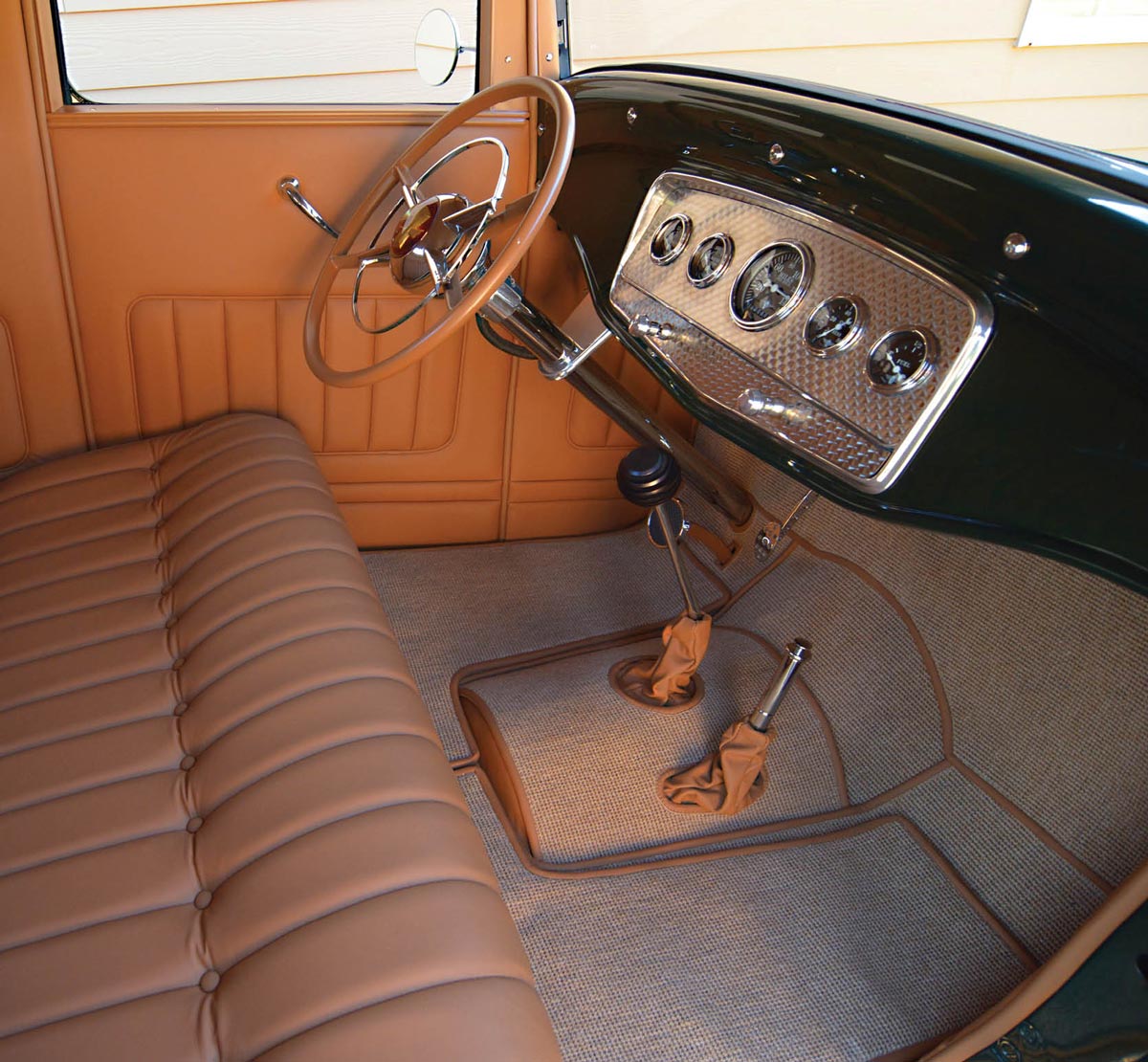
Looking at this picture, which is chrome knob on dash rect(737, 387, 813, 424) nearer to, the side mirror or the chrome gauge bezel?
the chrome gauge bezel

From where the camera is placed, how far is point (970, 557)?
1441 millimetres

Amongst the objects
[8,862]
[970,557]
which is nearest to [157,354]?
[8,862]

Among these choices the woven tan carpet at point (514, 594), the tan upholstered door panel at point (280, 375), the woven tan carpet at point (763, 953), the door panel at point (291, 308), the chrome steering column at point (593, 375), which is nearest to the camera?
the woven tan carpet at point (763, 953)

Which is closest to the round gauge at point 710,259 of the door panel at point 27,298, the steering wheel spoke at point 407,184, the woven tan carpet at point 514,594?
the steering wheel spoke at point 407,184

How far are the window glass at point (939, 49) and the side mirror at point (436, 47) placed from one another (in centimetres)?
19

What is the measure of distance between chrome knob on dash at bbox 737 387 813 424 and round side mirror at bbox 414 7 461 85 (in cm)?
82

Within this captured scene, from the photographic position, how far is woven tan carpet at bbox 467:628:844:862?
4.65 ft

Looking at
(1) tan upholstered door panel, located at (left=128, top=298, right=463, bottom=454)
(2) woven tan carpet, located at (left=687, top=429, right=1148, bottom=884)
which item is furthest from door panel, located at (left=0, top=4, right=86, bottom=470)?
(2) woven tan carpet, located at (left=687, top=429, right=1148, bottom=884)

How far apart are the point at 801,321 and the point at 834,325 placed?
0.05 metres

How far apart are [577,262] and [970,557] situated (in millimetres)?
753

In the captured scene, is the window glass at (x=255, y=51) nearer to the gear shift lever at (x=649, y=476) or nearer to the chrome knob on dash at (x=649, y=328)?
the chrome knob on dash at (x=649, y=328)

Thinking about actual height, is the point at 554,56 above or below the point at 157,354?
above

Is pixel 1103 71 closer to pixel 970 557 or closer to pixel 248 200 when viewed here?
pixel 970 557

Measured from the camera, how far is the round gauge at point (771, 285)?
1.07 m
